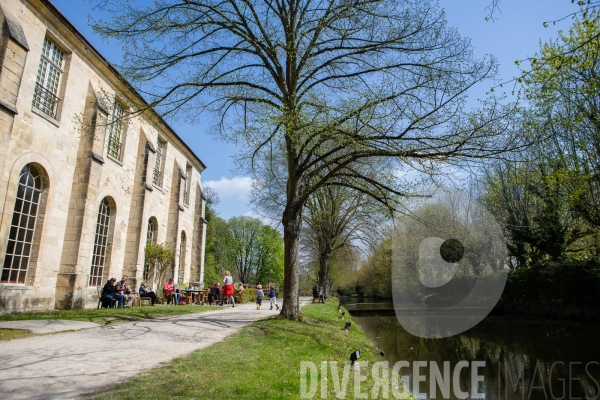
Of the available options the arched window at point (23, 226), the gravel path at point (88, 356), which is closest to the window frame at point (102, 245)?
the arched window at point (23, 226)

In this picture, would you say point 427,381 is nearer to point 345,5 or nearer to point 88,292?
point 345,5

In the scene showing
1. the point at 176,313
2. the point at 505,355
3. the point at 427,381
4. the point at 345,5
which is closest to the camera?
the point at 427,381

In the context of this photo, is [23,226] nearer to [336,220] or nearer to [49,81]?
[49,81]

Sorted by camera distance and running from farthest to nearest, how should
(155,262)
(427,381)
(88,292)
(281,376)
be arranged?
1. (155,262)
2. (88,292)
3. (427,381)
4. (281,376)

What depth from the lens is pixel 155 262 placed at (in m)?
20.3

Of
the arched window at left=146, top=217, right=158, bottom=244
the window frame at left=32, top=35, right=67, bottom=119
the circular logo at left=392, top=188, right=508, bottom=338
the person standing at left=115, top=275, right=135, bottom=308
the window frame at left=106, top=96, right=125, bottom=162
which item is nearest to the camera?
the window frame at left=32, top=35, right=67, bottom=119

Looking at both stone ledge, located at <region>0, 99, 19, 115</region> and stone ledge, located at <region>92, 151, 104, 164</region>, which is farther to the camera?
stone ledge, located at <region>92, 151, 104, 164</region>

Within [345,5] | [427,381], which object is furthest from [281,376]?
[345,5]

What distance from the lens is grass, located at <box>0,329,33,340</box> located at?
7.03 meters

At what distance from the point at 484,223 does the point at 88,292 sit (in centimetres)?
2706

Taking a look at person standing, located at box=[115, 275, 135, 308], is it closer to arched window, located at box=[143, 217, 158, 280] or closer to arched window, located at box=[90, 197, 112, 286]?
arched window, located at box=[90, 197, 112, 286]

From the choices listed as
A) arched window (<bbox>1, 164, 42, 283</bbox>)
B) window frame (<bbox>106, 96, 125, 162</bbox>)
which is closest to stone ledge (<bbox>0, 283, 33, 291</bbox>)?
arched window (<bbox>1, 164, 42, 283</bbox>)

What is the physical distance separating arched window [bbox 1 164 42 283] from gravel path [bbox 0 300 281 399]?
196 inches

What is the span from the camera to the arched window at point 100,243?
16.1 meters
